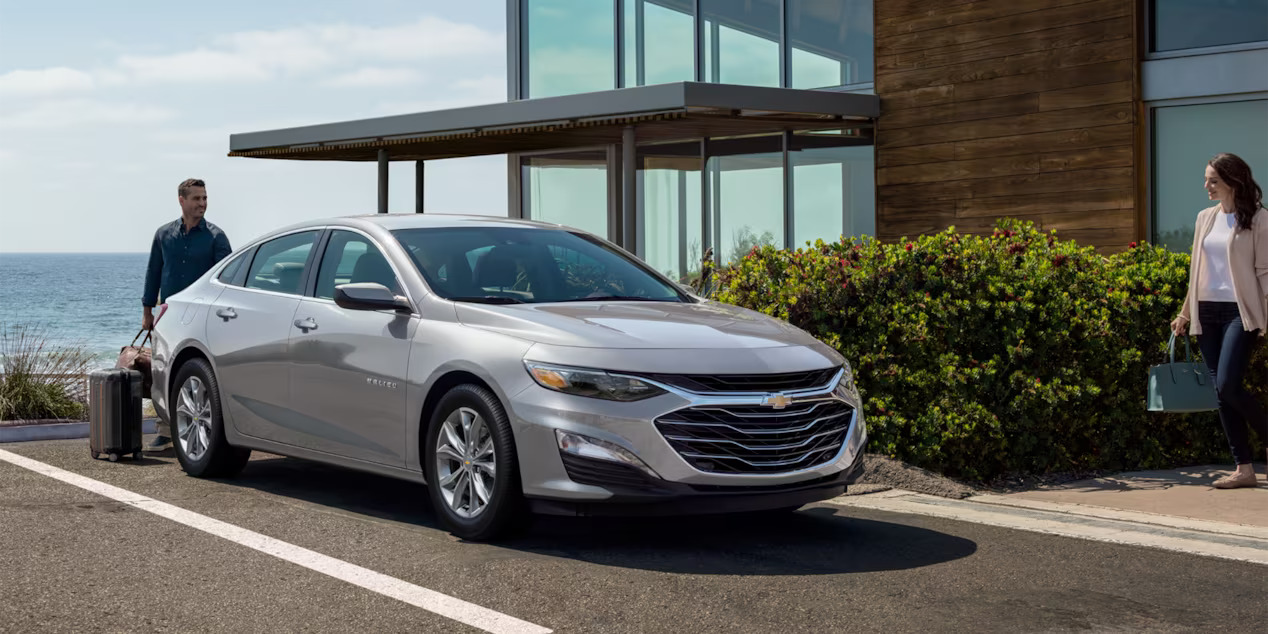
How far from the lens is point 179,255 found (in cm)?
1033

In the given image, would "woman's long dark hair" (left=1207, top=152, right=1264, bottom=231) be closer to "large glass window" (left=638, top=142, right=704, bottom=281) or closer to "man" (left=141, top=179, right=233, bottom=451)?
"man" (left=141, top=179, right=233, bottom=451)

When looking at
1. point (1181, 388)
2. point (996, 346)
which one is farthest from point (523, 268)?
point (1181, 388)

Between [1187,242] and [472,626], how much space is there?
10129 mm

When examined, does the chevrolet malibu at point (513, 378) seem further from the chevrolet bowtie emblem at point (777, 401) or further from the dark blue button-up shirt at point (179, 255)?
the dark blue button-up shirt at point (179, 255)

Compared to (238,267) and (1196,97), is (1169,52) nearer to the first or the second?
(1196,97)

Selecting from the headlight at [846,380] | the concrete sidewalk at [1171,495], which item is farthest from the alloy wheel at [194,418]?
the concrete sidewalk at [1171,495]

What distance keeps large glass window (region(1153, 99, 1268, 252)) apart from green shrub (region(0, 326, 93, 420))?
10037 millimetres

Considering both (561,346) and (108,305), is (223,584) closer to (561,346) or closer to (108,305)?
(561,346)

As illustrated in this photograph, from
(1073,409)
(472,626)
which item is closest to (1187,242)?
(1073,409)

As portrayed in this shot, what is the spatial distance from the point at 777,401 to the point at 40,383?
7638 mm

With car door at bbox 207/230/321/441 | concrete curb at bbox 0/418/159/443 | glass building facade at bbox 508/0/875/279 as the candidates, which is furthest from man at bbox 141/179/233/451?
glass building facade at bbox 508/0/875/279

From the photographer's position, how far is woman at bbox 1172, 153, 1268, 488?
8.08 meters

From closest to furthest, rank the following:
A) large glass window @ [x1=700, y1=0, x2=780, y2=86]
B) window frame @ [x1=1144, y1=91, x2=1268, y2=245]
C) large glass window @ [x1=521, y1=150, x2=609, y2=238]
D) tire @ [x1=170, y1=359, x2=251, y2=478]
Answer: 1. tire @ [x1=170, y1=359, x2=251, y2=478]
2. window frame @ [x1=1144, y1=91, x2=1268, y2=245]
3. large glass window @ [x1=700, y1=0, x2=780, y2=86]
4. large glass window @ [x1=521, y1=150, x2=609, y2=238]

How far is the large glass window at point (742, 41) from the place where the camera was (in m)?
17.0
